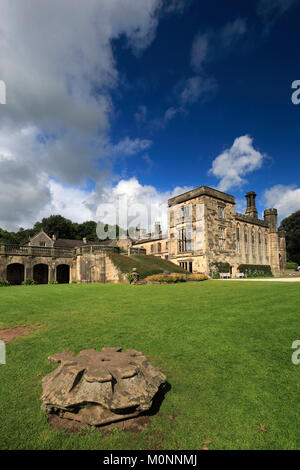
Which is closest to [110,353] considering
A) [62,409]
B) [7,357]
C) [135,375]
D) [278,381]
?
[135,375]

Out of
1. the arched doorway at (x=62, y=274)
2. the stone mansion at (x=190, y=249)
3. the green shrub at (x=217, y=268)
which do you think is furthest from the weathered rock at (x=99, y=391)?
the arched doorway at (x=62, y=274)

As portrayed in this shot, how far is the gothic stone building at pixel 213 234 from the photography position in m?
33.6

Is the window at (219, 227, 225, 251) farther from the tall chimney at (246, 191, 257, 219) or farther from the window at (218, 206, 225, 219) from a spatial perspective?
the tall chimney at (246, 191, 257, 219)

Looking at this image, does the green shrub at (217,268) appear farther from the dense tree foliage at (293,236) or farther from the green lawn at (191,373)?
the dense tree foliage at (293,236)

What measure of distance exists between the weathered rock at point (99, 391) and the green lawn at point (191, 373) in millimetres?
220

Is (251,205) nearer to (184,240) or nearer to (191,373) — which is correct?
(184,240)

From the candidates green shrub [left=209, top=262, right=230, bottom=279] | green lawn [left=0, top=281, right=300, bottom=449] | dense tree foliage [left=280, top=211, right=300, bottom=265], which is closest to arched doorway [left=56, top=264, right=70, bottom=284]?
green shrub [left=209, top=262, right=230, bottom=279]

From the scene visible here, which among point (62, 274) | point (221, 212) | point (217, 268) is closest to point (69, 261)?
point (62, 274)

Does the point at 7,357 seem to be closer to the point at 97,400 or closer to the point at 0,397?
the point at 0,397

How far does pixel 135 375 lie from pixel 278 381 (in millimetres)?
2549

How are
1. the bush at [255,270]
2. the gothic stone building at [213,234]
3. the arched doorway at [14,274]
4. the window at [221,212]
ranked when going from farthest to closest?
1. the bush at [255,270]
2. the window at [221,212]
3. the arched doorway at [14,274]
4. the gothic stone building at [213,234]

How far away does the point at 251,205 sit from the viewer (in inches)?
1795

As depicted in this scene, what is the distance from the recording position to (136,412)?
10.8 feet

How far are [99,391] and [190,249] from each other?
32.6m
